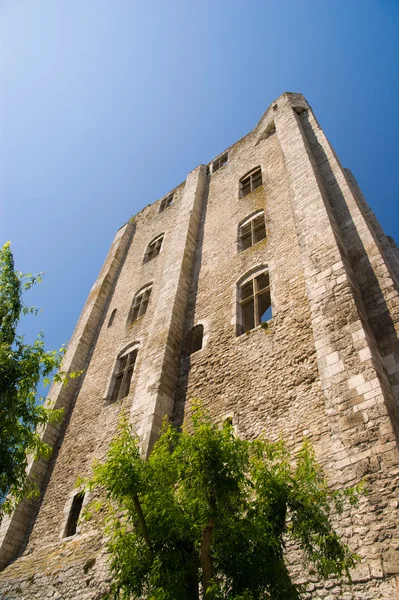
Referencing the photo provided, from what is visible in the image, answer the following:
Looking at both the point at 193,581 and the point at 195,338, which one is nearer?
the point at 193,581

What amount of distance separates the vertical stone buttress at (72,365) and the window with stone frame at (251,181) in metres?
7.35

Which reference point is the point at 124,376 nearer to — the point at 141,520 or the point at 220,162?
the point at 141,520

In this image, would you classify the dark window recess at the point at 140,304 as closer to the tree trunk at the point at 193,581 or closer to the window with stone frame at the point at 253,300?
the window with stone frame at the point at 253,300

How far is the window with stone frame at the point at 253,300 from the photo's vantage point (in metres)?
11.6

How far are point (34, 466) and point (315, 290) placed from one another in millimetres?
9610

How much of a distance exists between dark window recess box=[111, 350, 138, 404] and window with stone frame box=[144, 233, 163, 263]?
250 inches

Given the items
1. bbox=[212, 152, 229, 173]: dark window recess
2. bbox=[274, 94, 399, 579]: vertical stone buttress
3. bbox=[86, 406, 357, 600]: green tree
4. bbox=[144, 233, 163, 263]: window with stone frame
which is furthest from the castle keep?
bbox=[212, 152, 229, 173]: dark window recess

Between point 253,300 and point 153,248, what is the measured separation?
9771 mm

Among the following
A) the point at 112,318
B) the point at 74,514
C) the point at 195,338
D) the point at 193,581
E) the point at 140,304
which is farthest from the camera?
the point at 112,318

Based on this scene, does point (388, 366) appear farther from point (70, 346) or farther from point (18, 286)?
point (70, 346)

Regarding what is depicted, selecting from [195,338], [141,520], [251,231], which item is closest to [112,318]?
[195,338]

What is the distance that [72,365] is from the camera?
16.6 m

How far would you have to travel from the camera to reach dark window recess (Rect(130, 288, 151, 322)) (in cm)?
1661

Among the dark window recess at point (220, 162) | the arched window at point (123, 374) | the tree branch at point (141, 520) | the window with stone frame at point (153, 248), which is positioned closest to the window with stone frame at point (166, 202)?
the dark window recess at point (220, 162)
